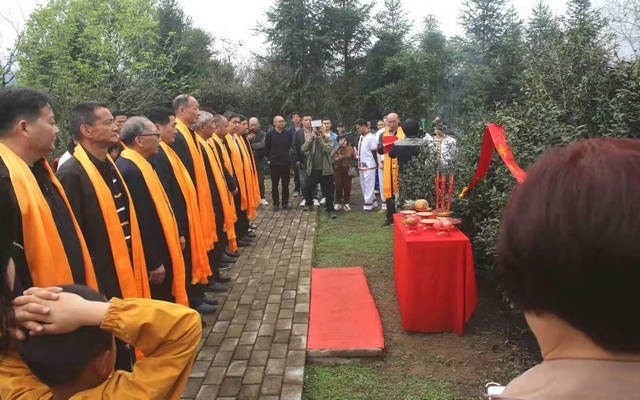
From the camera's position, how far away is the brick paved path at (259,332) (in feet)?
11.1

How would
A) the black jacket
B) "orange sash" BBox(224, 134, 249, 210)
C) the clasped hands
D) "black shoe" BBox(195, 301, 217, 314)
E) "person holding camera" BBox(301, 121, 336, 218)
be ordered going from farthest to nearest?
"person holding camera" BBox(301, 121, 336, 218) → "orange sash" BBox(224, 134, 249, 210) → "black shoe" BBox(195, 301, 217, 314) → the black jacket → the clasped hands

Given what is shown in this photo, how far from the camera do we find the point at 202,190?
5.35 meters

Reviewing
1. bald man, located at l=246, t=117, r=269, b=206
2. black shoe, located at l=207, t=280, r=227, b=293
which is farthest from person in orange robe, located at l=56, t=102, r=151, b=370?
bald man, located at l=246, t=117, r=269, b=206

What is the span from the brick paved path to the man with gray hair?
606mm

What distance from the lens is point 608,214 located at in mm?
719

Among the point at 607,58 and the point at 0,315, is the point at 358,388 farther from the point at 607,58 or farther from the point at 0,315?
the point at 607,58

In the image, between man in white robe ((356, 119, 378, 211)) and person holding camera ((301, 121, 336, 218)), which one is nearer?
person holding camera ((301, 121, 336, 218))

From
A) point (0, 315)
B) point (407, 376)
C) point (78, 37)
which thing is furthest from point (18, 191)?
point (78, 37)

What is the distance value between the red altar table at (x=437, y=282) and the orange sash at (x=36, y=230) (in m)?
2.57

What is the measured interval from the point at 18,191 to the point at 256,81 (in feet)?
64.9

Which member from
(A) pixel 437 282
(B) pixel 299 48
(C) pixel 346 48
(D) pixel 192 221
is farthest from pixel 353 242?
(C) pixel 346 48

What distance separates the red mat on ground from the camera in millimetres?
4016

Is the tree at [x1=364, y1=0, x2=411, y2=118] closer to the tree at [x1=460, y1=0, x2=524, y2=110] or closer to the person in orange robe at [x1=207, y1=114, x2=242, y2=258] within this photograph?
the tree at [x1=460, y1=0, x2=524, y2=110]

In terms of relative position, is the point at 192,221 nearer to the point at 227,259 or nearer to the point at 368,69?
the point at 227,259
